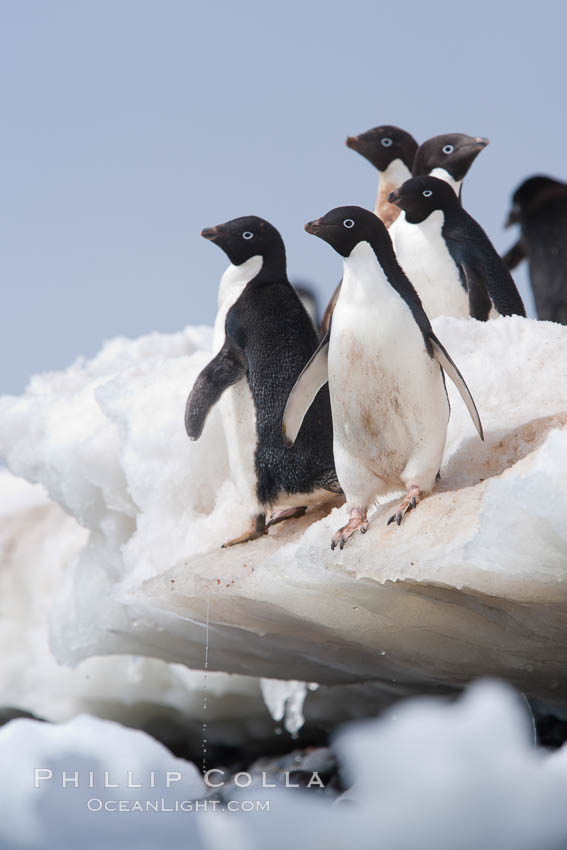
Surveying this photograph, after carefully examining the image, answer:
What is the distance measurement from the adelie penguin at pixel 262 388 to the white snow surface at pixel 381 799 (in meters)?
0.42

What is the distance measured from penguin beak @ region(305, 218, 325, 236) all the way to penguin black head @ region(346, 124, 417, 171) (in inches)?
41.2

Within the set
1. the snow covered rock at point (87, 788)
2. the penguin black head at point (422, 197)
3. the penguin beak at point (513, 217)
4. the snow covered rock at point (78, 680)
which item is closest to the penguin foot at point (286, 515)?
the snow covered rock at point (87, 788)

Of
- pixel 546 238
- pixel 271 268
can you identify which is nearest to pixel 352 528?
pixel 271 268

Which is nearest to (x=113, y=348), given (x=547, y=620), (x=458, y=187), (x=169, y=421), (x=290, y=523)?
A: (x=169, y=421)

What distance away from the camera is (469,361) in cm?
179

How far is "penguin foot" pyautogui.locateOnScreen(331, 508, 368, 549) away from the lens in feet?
4.83

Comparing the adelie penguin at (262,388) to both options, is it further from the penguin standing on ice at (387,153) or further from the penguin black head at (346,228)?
the penguin standing on ice at (387,153)

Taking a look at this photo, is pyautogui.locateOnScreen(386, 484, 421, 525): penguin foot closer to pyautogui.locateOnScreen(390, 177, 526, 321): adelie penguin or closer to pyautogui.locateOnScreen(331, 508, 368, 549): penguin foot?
pyautogui.locateOnScreen(331, 508, 368, 549): penguin foot

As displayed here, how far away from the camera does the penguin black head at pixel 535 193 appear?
5535 millimetres

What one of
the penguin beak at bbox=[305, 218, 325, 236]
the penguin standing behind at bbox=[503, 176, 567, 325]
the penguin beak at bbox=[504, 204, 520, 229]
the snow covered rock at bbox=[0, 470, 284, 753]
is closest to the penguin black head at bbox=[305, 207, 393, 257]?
the penguin beak at bbox=[305, 218, 325, 236]

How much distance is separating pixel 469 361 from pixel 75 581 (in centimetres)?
129

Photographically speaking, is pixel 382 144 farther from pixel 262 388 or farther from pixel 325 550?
pixel 325 550

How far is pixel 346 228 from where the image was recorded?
1526 millimetres

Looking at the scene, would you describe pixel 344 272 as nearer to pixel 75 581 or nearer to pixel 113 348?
pixel 75 581
